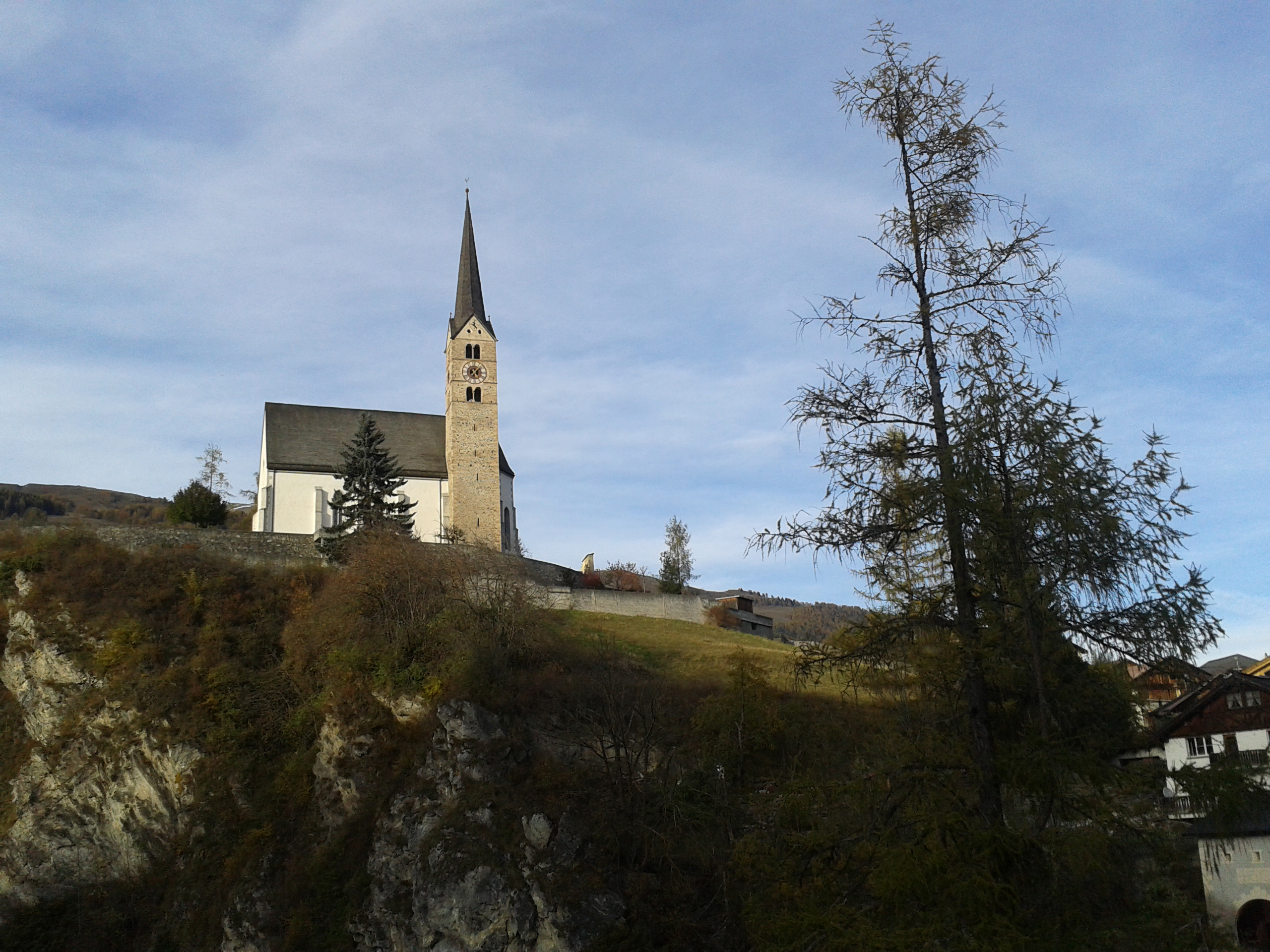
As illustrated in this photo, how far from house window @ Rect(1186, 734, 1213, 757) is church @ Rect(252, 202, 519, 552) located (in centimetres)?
3654

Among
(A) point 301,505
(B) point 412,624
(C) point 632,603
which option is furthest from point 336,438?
(B) point 412,624

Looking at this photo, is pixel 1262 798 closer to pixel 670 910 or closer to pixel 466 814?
pixel 670 910

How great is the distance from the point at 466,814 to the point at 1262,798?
24.7 m

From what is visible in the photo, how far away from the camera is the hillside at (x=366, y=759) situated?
28.3 m

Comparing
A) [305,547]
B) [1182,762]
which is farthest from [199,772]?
[1182,762]

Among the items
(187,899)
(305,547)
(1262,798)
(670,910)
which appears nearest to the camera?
(1262,798)

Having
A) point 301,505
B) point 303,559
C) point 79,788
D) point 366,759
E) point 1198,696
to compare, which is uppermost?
point 301,505

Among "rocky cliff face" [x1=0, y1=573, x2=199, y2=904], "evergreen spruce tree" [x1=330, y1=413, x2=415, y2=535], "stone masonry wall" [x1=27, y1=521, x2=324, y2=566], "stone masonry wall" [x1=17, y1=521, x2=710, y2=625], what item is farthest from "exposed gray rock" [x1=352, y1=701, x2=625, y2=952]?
"stone masonry wall" [x1=27, y1=521, x2=324, y2=566]

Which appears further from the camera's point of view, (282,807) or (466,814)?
(282,807)

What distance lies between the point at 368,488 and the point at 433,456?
1324 centimetres

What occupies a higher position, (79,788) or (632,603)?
(632,603)

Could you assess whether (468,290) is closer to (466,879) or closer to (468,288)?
(468,288)

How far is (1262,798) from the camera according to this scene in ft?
25.6

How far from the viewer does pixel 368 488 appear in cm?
4866
